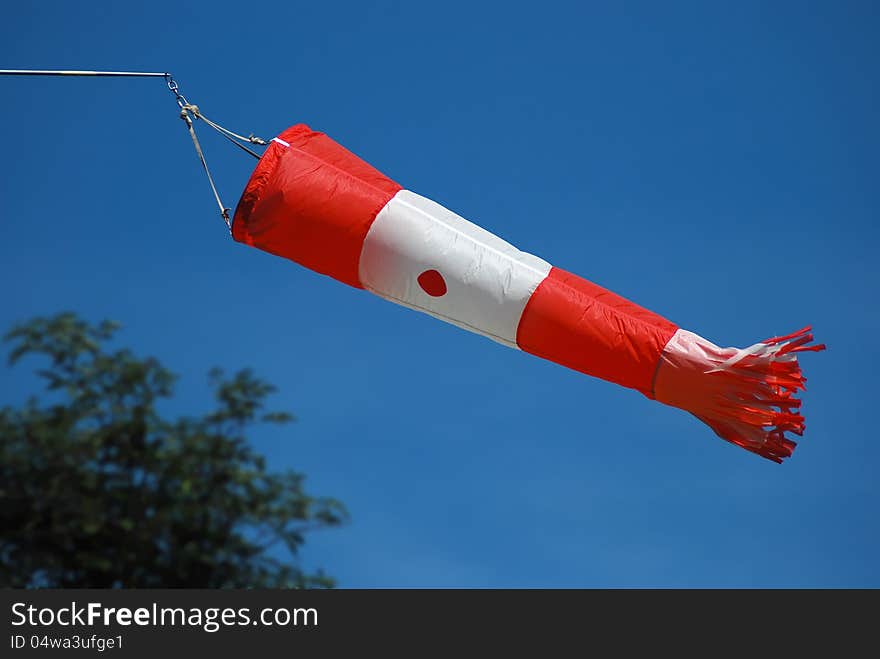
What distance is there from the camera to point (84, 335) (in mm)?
12836

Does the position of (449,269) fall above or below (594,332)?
above

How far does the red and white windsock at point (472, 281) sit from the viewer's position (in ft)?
29.9

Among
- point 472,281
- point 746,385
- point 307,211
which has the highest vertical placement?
point 307,211

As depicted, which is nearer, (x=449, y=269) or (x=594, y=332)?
(x=594, y=332)

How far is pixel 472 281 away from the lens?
948cm

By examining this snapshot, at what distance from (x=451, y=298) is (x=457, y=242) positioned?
399 mm

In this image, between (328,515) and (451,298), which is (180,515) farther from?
(451,298)

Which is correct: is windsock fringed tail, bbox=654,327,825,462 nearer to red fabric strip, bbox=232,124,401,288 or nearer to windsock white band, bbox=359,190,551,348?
windsock white band, bbox=359,190,551,348

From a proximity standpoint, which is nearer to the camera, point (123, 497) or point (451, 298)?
point (451, 298)

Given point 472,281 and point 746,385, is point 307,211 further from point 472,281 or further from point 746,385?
point 746,385

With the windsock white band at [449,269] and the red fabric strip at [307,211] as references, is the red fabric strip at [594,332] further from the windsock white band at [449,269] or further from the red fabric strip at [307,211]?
the red fabric strip at [307,211]

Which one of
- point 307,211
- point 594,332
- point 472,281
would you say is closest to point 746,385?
→ point 594,332

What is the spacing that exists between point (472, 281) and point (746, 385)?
78.8 inches
